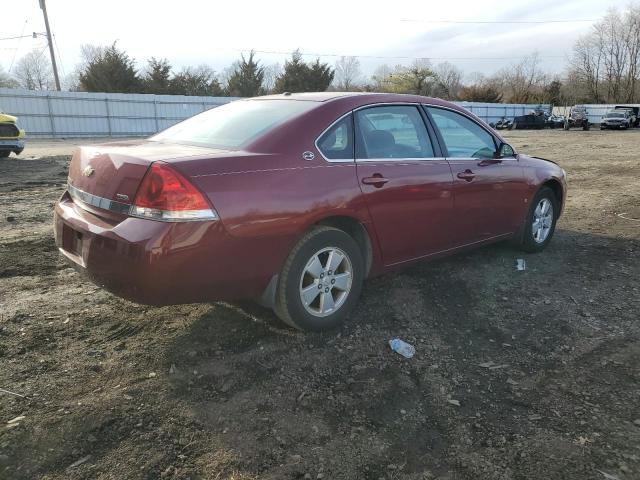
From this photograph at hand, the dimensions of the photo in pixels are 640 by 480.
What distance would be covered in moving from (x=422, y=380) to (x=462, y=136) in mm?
2425

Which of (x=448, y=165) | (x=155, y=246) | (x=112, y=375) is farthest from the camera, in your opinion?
(x=448, y=165)

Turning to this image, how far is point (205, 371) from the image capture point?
3.08 m

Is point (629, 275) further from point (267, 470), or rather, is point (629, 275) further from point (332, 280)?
point (267, 470)

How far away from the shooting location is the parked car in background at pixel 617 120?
41.6m

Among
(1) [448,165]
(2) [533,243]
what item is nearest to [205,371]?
(1) [448,165]

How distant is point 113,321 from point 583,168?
1322 cm

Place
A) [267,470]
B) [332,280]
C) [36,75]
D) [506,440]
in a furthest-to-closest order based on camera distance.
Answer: [36,75]
[332,280]
[506,440]
[267,470]

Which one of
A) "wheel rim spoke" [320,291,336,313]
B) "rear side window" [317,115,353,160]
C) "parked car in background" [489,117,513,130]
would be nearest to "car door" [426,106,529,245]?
"rear side window" [317,115,353,160]

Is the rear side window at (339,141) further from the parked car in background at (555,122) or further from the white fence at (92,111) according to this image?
the parked car in background at (555,122)

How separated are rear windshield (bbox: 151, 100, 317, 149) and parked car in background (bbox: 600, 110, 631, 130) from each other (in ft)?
149

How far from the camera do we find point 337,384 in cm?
300

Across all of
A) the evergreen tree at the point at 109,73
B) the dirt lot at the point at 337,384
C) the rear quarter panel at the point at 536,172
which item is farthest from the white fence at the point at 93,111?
the rear quarter panel at the point at 536,172

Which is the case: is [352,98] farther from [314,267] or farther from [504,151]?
[504,151]

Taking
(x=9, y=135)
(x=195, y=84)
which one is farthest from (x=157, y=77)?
(x=9, y=135)
